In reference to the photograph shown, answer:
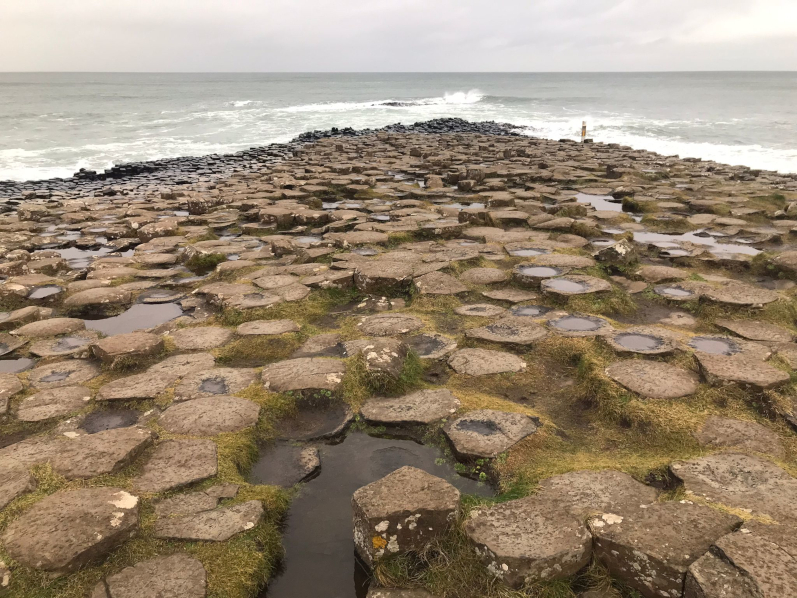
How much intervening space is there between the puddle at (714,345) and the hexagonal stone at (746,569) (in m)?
2.00

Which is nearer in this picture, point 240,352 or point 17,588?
point 17,588

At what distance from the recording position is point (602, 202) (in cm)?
1012

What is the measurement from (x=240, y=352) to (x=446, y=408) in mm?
1833

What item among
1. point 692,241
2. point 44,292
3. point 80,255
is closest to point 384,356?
point 44,292

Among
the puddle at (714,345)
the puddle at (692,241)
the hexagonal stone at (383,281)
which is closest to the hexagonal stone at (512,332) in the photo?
the puddle at (714,345)

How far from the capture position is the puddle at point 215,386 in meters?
3.57

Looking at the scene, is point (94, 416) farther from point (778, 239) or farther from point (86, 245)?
point (778, 239)

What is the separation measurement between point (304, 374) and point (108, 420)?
125 cm

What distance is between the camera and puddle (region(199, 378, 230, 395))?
3.57 meters

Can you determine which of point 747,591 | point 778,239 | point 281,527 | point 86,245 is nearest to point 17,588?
point 281,527

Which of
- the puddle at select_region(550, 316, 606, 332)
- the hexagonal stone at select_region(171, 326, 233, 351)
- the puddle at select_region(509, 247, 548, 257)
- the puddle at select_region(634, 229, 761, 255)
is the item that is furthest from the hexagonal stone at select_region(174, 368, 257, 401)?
the puddle at select_region(634, 229, 761, 255)

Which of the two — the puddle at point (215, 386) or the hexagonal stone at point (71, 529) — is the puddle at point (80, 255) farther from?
the hexagonal stone at point (71, 529)

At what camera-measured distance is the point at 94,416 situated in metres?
3.37

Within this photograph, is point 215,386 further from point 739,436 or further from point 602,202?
point 602,202
